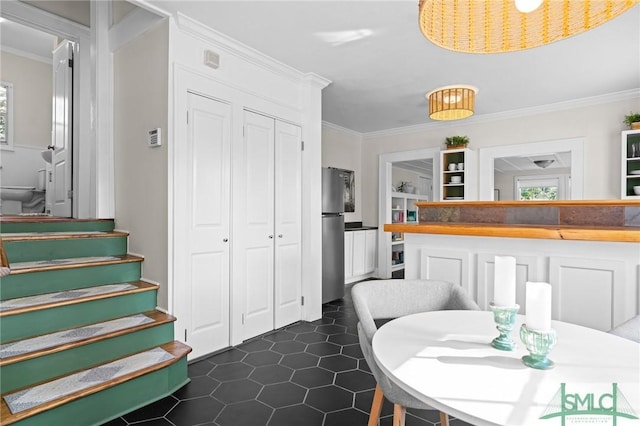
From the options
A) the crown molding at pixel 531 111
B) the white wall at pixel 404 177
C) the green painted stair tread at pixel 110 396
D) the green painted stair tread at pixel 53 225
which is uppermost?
the crown molding at pixel 531 111

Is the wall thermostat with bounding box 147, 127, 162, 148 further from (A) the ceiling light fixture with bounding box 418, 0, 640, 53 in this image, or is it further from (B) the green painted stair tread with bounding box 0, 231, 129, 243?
(A) the ceiling light fixture with bounding box 418, 0, 640, 53

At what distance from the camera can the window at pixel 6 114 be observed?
5.05 m

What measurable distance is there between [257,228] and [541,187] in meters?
8.70

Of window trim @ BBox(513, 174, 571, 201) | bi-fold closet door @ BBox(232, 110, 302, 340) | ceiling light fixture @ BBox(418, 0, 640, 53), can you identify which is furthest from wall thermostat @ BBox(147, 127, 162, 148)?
window trim @ BBox(513, 174, 571, 201)

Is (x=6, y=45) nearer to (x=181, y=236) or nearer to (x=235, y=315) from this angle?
(x=181, y=236)

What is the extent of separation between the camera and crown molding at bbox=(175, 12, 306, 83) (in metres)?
2.66

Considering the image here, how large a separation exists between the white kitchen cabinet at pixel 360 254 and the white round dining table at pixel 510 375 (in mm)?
4375

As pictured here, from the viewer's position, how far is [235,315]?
305 cm

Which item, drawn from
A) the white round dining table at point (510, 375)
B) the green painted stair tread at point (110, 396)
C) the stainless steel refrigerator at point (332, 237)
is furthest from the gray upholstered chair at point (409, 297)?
the stainless steel refrigerator at point (332, 237)

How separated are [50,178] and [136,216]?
2205mm

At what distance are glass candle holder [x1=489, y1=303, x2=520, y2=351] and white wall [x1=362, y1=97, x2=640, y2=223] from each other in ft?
14.2

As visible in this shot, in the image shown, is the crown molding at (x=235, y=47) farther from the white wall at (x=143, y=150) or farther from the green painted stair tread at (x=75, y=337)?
the green painted stair tread at (x=75, y=337)

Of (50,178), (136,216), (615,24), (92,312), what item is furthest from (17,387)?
(615,24)

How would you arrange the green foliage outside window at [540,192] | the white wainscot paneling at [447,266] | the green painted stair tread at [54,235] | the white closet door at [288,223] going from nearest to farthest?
the white wainscot paneling at [447,266] → the green painted stair tread at [54,235] → the white closet door at [288,223] → the green foliage outside window at [540,192]
